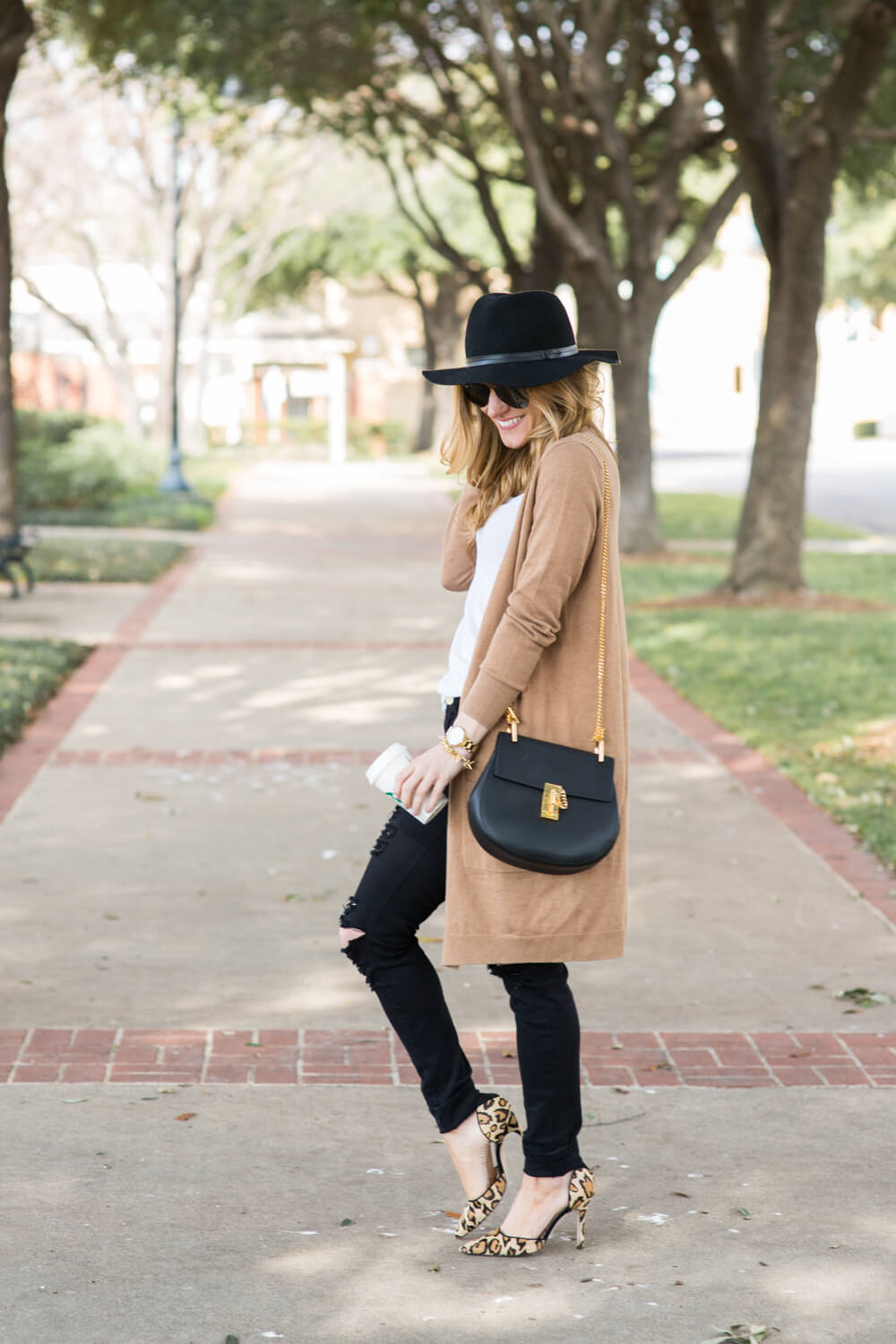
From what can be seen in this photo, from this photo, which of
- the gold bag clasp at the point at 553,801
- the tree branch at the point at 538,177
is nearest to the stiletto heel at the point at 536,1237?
the gold bag clasp at the point at 553,801

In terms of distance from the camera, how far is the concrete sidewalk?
10.7 feet

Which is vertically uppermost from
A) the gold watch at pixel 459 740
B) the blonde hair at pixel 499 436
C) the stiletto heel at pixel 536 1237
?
the blonde hair at pixel 499 436

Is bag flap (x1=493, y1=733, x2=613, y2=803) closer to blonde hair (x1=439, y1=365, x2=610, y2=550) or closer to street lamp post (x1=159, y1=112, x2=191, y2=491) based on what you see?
blonde hair (x1=439, y1=365, x2=610, y2=550)

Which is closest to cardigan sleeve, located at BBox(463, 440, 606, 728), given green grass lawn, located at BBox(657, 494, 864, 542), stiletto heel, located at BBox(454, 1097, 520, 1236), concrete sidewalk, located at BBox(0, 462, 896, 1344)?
stiletto heel, located at BBox(454, 1097, 520, 1236)

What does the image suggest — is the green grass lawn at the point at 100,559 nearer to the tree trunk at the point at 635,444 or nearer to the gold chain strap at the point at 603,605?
the tree trunk at the point at 635,444

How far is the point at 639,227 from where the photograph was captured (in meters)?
18.5

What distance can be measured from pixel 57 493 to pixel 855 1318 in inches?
897

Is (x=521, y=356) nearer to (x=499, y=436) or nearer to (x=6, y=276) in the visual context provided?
(x=499, y=436)

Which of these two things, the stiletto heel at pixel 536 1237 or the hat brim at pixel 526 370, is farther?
the stiletto heel at pixel 536 1237

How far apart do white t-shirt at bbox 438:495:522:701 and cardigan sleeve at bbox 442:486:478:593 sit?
0.10 meters

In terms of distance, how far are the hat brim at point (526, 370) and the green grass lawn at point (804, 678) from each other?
3871 millimetres

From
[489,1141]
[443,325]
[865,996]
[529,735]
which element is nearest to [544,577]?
[529,735]

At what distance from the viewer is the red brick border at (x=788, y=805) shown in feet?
21.0

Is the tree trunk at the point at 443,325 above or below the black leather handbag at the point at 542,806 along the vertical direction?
above
